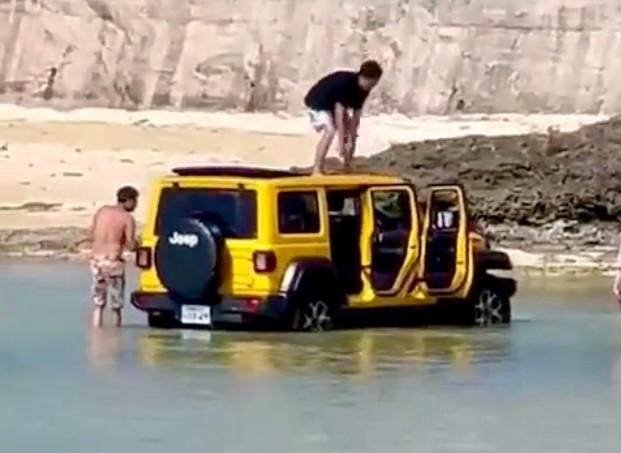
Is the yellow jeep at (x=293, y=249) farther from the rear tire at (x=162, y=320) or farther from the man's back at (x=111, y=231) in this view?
the man's back at (x=111, y=231)

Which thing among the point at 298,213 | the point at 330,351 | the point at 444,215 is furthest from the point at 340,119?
the point at 330,351

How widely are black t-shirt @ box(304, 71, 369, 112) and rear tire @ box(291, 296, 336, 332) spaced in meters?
2.12

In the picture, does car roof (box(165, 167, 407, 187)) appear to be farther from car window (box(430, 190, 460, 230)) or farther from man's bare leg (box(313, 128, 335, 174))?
man's bare leg (box(313, 128, 335, 174))

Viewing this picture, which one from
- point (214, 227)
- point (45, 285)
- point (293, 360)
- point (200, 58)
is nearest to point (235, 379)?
point (293, 360)

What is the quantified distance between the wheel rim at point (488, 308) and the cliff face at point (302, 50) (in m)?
36.3

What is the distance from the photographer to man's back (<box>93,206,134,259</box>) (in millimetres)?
20516

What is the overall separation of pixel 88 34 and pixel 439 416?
47.0 metres

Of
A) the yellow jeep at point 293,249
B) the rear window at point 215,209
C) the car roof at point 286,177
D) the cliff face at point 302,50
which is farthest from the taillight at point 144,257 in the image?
the cliff face at point 302,50

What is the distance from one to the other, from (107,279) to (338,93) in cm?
254

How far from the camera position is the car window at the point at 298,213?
784 inches

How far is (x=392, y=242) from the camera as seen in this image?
2064 cm

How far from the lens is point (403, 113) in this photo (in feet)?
187

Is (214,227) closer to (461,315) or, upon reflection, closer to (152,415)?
(461,315)

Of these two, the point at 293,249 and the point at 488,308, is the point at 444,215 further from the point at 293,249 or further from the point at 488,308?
the point at 293,249
